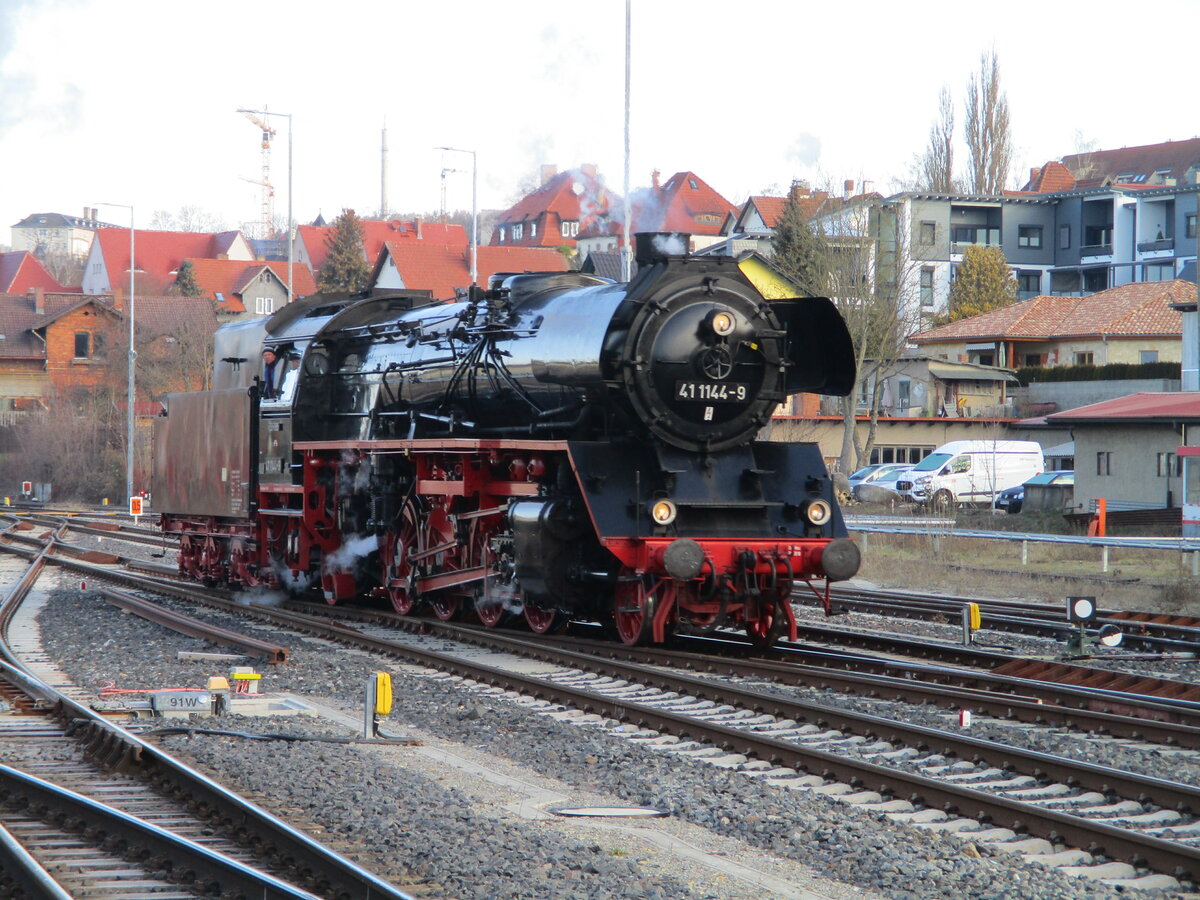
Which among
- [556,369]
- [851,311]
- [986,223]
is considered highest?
[986,223]

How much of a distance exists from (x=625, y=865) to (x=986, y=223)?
66.5 m


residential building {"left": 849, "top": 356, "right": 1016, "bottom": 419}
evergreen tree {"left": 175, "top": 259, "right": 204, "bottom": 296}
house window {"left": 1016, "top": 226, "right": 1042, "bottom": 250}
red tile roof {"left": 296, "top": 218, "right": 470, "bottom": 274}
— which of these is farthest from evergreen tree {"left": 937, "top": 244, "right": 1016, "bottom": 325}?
evergreen tree {"left": 175, "top": 259, "right": 204, "bottom": 296}

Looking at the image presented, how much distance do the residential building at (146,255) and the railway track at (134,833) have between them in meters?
80.7

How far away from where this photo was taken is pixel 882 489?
1551 inches

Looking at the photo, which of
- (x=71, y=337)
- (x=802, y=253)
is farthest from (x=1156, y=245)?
(x=71, y=337)

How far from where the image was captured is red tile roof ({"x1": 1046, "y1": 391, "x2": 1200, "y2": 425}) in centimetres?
2869

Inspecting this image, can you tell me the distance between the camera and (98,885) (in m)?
5.72

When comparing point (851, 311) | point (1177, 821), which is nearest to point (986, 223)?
point (851, 311)

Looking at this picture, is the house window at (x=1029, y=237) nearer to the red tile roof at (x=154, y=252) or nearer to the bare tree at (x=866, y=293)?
the bare tree at (x=866, y=293)

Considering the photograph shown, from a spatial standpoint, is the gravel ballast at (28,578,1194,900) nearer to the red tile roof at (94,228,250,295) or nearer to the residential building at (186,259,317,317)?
the residential building at (186,259,317,317)

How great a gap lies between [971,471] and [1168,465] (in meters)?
8.79

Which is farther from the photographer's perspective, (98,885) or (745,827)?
(745,827)

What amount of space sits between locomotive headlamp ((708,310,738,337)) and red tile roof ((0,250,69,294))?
305 ft

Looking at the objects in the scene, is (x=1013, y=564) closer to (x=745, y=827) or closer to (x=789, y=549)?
(x=789, y=549)
